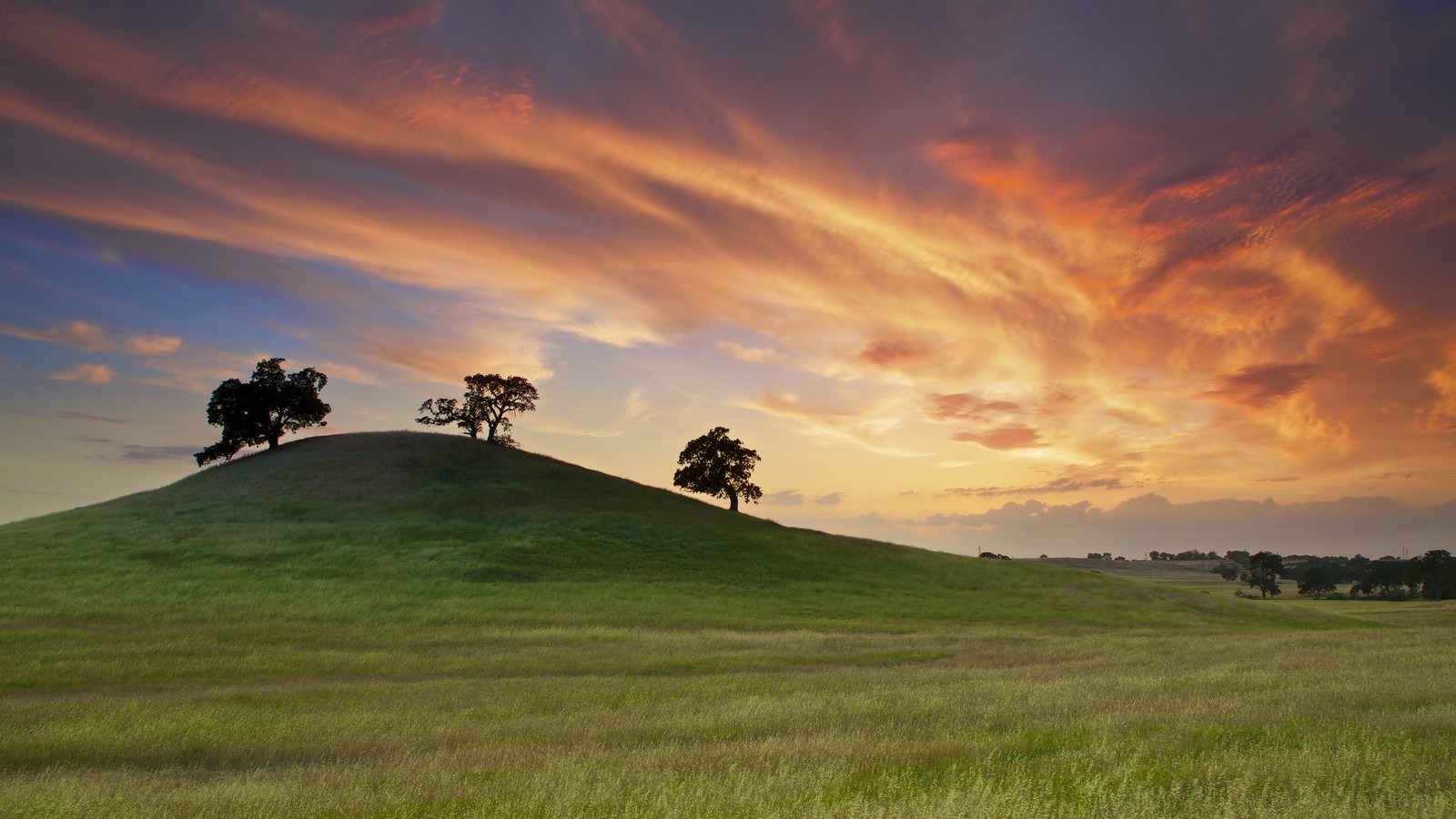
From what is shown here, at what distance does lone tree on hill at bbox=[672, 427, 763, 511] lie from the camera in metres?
95.5

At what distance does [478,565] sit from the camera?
48.9 m

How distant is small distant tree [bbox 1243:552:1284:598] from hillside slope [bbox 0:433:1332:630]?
8511 centimetres

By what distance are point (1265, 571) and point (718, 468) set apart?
94235 mm

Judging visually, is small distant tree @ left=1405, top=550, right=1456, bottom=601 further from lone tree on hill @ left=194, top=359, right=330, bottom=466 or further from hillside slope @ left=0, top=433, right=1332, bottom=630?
lone tree on hill @ left=194, top=359, right=330, bottom=466

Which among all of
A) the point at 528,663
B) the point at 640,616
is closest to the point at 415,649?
the point at 528,663

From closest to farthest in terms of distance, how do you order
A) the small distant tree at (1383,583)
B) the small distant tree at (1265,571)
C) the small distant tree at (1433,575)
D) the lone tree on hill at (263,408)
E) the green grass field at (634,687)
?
the green grass field at (634,687) < the lone tree on hill at (263,408) < the small distant tree at (1433,575) < the small distant tree at (1383,583) < the small distant tree at (1265,571)

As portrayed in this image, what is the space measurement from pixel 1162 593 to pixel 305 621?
5223 centimetres

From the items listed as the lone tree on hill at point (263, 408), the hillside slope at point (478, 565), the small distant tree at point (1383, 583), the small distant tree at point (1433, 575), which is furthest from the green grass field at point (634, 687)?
the small distant tree at point (1383, 583)

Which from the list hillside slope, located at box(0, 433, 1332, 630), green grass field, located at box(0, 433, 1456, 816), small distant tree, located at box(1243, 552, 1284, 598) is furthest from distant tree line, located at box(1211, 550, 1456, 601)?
hillside slope, located at box(0, 433, 1332, 630)

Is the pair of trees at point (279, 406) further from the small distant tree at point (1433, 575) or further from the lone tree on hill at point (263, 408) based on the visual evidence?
the small distant tree at point (1433, 575)

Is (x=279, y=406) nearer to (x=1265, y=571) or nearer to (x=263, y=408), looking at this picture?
(x=263, y=408)

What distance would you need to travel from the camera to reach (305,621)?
33406 mm

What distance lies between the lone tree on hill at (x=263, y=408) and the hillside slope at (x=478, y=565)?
3497 mm

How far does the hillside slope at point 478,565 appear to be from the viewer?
37.9 m
